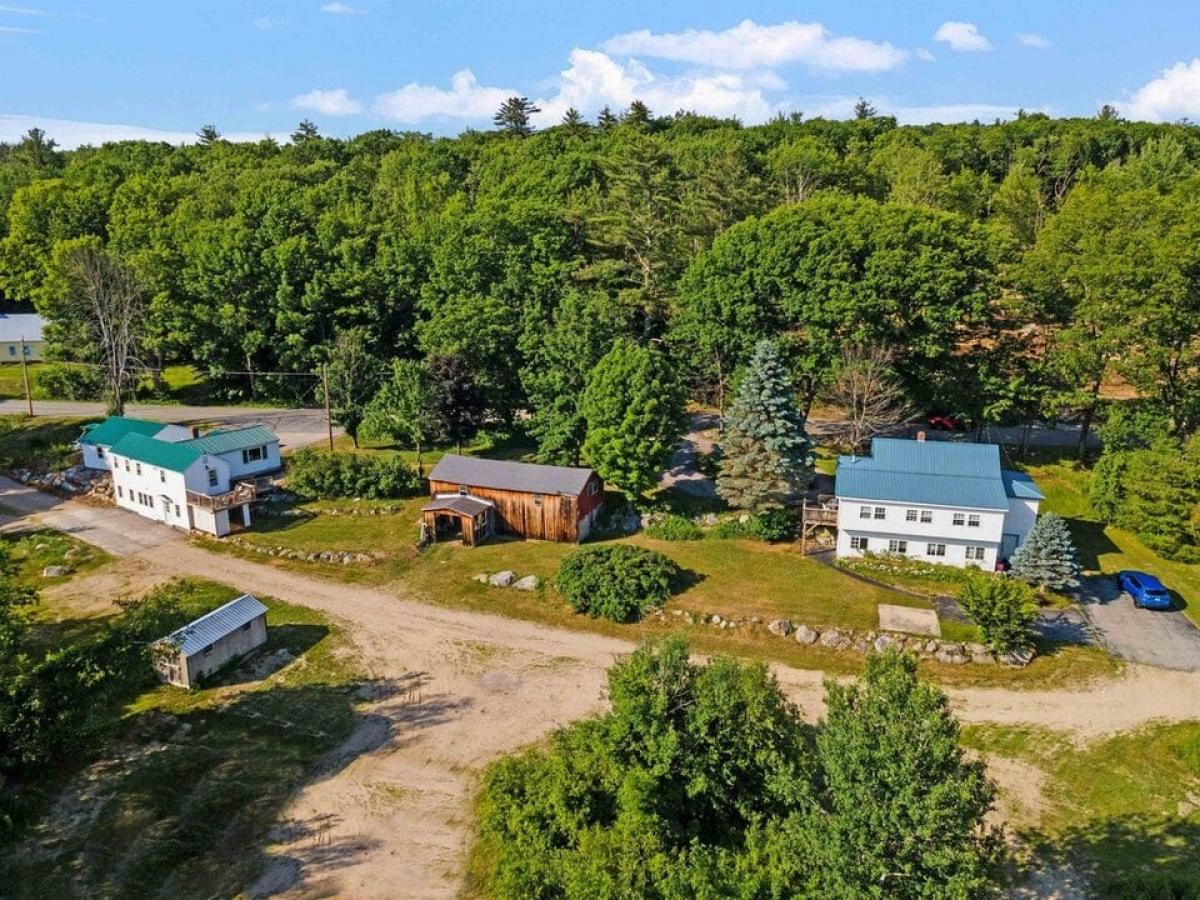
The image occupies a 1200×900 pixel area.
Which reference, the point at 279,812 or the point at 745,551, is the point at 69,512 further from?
the point at 745,551

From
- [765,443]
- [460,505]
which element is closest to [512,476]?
[460,505]

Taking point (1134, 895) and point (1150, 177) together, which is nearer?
point (1134, 895)

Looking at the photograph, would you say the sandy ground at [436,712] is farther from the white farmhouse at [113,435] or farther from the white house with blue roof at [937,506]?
the white farmhouse at [113,435]

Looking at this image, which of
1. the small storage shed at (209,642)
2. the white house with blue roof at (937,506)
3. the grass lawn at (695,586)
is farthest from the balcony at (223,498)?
the white house with blue roof at (937,506)

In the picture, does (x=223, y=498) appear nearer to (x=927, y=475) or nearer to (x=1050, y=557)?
(x=927, y=475)

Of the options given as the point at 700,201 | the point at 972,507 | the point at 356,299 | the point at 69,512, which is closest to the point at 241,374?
the point at 356,299

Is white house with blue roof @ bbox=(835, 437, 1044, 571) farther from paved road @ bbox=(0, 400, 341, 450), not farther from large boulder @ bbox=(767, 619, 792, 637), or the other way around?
Result: paved road @ bbox=(0, 400, 341, 450)

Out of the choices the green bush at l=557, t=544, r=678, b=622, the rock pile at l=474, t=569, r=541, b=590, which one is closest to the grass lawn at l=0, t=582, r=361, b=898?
the rock pile at l=474, t=569, r=541, b=590
